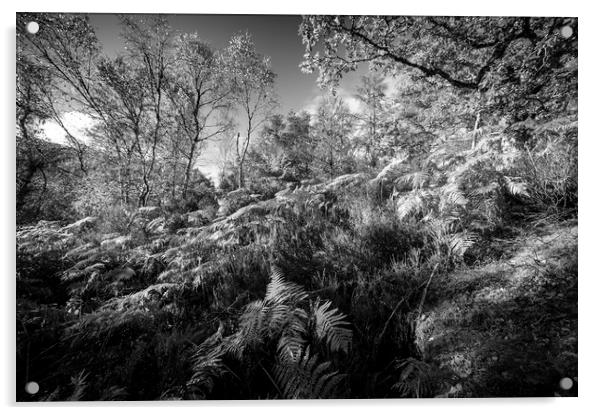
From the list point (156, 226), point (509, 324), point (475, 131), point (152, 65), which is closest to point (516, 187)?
point (475, 131)

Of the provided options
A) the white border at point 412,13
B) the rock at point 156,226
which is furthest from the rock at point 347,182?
the rock at point 156,226

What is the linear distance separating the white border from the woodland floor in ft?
0.73

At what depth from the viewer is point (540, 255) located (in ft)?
4.40

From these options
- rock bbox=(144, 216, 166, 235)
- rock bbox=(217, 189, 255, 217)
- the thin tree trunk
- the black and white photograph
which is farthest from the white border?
rock bbox=(217, 189, 255, 217)

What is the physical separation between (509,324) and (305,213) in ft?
5.59

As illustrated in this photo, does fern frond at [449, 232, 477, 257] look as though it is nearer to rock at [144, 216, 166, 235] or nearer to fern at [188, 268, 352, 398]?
fern at [188, 268, 352, 398]

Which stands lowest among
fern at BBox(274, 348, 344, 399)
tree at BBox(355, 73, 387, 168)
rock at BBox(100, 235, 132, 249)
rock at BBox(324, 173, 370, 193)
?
fern at BBox(274, 348, 344, 399)

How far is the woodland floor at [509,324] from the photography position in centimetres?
100

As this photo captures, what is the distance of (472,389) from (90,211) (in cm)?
410

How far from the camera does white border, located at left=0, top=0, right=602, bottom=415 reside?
4.06 ft

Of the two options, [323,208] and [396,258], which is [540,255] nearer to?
[396,258]

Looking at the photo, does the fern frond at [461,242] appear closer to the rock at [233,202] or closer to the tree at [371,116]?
the tree at [371,116]
